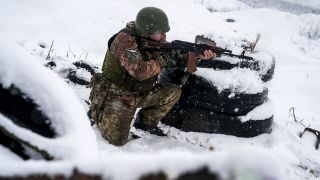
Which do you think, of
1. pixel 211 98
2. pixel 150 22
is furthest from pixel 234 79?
pixel 150 22

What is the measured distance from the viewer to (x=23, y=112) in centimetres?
136

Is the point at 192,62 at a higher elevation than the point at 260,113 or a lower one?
higher

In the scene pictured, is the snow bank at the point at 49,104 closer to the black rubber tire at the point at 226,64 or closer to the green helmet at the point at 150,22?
the green helmet at the point at 150,22

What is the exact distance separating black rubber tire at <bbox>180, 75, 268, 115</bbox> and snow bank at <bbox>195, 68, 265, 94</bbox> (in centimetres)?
4

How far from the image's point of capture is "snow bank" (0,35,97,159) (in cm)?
122

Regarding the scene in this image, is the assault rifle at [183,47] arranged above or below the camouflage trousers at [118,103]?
above

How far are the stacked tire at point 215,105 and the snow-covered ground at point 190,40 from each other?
0.39ft

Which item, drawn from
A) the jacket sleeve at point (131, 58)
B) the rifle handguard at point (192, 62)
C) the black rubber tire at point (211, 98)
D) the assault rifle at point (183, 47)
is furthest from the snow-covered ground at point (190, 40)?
the jacket sleeve at point (131, 58)

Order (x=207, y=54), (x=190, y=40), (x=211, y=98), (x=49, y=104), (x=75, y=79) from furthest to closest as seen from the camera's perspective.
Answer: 1. (x=190, y=40)
2. (x=75, y=79)
3. (x=211, y=98)
4. (x=207, y=54)
5. (x=49, y=104)

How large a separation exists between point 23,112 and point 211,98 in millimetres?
2747

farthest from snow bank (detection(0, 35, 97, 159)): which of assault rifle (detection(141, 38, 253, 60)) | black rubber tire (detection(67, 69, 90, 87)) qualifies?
black rubber tire (detection(67, 69, 90, 87))

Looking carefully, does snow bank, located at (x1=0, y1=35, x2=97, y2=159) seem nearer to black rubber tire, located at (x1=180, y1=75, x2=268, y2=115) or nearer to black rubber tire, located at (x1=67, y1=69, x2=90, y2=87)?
black rubber tire, located at (x1=180, y1=75, x2=268, y2=115)

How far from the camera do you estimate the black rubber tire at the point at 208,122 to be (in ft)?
13.0

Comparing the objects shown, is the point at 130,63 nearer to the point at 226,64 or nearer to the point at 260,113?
the point at 226,64
